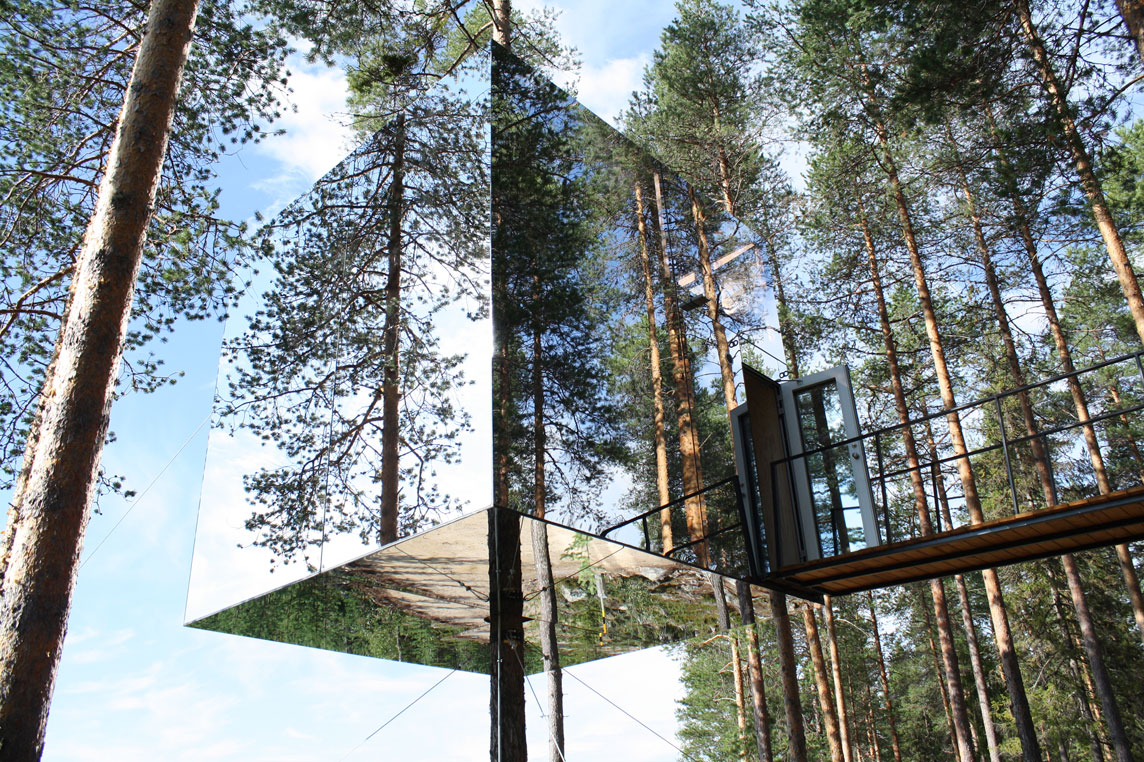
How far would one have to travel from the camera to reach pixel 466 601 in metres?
5.94

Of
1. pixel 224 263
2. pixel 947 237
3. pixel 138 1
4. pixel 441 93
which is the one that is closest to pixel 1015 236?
pixel 947 237

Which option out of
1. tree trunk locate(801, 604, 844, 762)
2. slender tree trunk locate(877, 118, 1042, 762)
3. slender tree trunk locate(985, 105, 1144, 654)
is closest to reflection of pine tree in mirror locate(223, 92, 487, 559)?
slender tree trunk locate(985, 105, 1144, 654)

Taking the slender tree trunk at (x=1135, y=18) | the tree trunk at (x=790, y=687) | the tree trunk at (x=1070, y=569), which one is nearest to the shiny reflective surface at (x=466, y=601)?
the tree trunk at (x=790, y=687)

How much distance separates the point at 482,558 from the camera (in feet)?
16.6

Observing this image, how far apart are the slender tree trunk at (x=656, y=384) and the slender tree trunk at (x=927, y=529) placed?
7.50 meters

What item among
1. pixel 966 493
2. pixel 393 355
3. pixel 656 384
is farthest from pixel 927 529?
pixel 393 355

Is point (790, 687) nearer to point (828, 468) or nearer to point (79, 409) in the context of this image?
point (828, 468)

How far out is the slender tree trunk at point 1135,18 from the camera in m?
6.66

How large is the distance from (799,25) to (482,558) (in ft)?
42.7

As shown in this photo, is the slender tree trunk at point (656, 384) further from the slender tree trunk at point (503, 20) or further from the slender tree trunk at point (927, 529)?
the slender tree trunk at point (927, 529)

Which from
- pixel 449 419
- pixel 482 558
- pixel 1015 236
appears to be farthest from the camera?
pixel 1015 236

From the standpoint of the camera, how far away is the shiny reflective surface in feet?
16.4

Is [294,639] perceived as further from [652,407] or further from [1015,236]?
[1015,236]

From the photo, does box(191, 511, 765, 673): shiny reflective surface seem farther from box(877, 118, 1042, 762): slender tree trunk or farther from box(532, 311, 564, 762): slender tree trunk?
box(877, 118, 1042, 762): slender tree trunk
